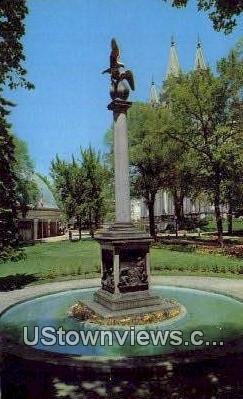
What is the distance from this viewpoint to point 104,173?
42.7m

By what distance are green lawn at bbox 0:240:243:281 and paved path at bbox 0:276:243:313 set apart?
147 centimetres

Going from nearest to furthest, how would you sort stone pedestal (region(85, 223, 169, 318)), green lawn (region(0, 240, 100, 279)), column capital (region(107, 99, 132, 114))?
stone pedestal (region(85, 223, 169, 318)), column capital (region(107, 99, 132, 114)), green lawn (region(0, 240, 100, 279))

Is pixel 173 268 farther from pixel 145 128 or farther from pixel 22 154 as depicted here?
pixel 22 154

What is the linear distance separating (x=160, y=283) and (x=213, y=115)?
18996 mm

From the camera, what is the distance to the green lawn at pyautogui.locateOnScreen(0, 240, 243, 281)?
21000 millimetres

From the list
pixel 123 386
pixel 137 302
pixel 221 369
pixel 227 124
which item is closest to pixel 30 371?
pixel 123 386

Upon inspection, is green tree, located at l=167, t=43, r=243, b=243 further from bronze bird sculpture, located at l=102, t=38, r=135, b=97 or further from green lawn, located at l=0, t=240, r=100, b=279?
bronze bird sculpture, located at l=102, t=38, r=135, b=97

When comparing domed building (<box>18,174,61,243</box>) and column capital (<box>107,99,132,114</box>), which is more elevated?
column capital (<box>107,99,132,114</box>)

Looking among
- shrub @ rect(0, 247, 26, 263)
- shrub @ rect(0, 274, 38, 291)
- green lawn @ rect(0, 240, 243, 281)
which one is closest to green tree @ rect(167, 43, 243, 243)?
green lawn @ rect(0, 240, 243, 281)

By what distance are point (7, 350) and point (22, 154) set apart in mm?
42608

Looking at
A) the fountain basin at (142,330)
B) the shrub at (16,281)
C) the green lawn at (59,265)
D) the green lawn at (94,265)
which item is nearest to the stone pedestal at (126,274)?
the fountain basin at (142,330)

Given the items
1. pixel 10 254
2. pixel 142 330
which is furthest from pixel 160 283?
pixel 142 330

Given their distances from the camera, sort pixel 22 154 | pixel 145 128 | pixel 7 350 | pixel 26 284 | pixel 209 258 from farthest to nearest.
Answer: pixel 22 154 < pixel 145 128 < pixel 209 258 < pixel 26 284 < pixel 7 350

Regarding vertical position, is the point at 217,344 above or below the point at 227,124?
below
